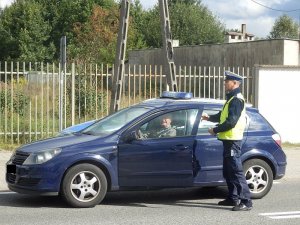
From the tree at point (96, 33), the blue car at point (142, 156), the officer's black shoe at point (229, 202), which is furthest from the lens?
the tree at point (96, 33)

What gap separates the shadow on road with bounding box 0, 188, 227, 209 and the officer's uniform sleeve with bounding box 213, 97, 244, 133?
119cm

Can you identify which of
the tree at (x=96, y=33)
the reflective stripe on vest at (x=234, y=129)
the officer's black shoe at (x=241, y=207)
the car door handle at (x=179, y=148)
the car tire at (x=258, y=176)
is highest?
the tree at (x=96, y=33)

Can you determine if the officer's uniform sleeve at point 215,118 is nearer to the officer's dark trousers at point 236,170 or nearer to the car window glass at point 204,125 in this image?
the car window glass at point 204,125

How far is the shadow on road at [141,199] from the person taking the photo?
8.12 metres

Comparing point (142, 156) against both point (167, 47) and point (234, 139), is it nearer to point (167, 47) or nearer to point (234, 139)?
point (234, 139)

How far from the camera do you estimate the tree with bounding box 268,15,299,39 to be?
67912 millimetres

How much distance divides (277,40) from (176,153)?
1975 centimetres

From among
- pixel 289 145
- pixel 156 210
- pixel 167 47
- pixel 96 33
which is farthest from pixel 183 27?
pixel 156 210

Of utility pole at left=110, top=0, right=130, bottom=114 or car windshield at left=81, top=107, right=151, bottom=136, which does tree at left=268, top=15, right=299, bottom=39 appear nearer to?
utility pole at left=110, top=0, right=130, bottom=114

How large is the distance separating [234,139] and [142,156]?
4.17 feet

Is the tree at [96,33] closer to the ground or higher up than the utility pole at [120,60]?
higher up

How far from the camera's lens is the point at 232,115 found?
25.3 ft

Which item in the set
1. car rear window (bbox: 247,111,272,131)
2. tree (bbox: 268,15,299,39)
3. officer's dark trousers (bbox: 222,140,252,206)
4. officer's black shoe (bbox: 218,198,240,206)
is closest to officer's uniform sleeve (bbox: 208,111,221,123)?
officer's dark trousers (bbox: 222,140,252,206)

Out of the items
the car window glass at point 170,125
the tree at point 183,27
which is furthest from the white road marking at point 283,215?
the tree at point 183,27
